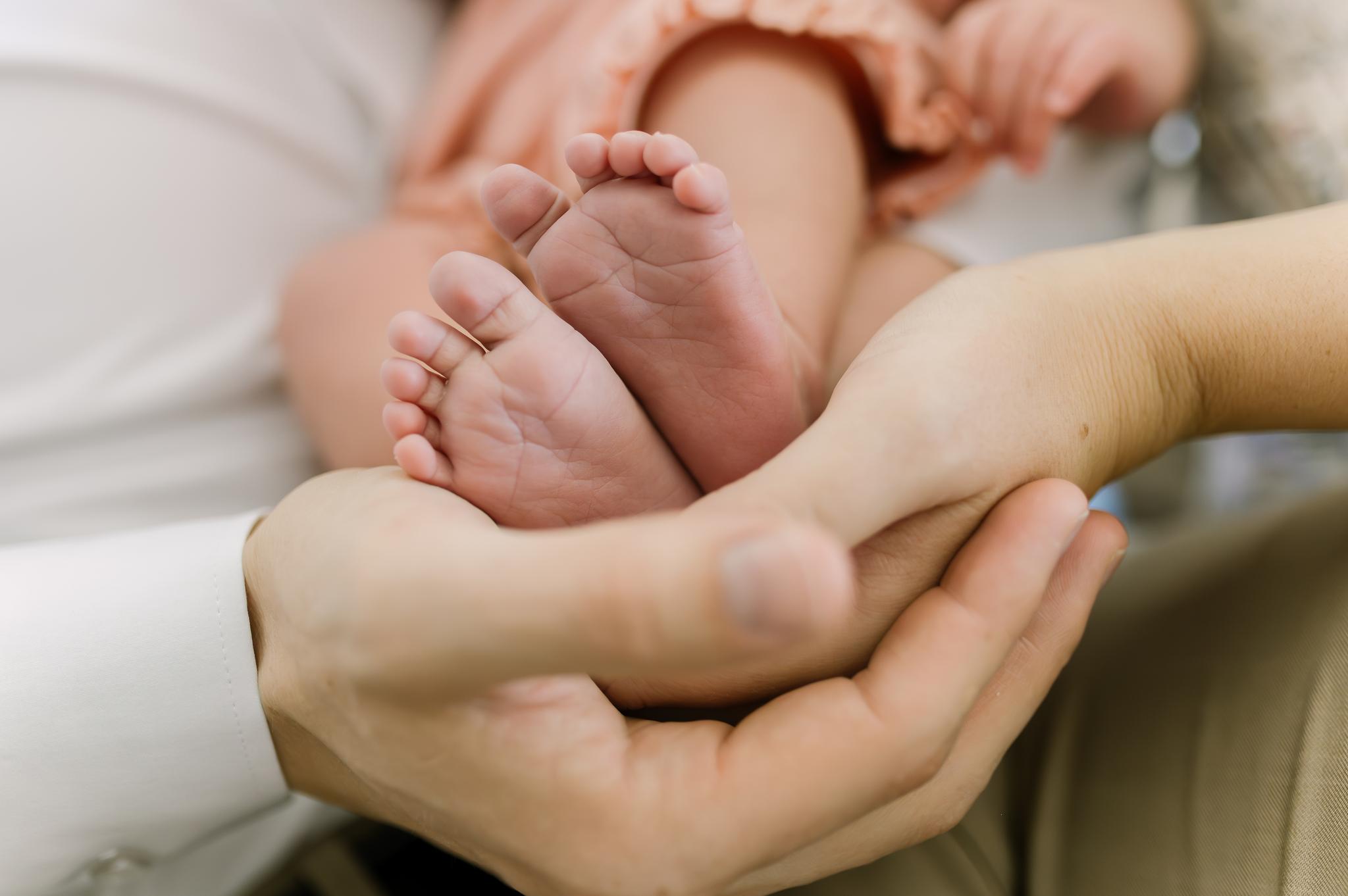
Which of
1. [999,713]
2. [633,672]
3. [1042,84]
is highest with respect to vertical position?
[1042,84]

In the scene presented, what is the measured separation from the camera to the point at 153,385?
33.3 inches

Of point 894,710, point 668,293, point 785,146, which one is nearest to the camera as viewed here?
point 894,710

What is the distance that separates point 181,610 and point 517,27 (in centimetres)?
69

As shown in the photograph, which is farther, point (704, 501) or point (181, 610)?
point (181, 610)

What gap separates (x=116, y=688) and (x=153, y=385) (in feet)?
1.27

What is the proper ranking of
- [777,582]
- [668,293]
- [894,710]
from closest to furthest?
1. [777,582]
2. [894,710]
3. [668,293]

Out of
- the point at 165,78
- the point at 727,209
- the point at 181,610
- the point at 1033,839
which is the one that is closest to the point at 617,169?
the point at 727,209

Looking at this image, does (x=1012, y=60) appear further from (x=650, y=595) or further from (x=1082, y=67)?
(x=650, y=595)

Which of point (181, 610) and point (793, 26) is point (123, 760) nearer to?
point (181, 610)

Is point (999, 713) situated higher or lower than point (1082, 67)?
lower

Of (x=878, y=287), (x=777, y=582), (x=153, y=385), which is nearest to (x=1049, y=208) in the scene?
(x=878, y=287)

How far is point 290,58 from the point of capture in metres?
1.03

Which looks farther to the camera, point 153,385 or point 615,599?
point 153,385

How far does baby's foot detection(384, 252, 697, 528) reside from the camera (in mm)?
499
